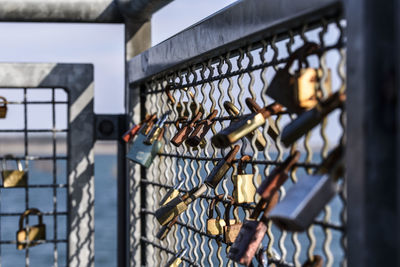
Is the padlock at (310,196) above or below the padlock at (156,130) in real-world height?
below

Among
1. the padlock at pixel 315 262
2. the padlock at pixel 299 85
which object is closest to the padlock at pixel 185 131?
the padlock at pixel 299 85

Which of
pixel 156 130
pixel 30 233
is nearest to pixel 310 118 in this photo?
pixel 156 130

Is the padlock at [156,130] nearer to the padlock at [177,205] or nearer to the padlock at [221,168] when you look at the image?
the padlock at [177,205]

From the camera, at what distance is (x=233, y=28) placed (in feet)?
4.97

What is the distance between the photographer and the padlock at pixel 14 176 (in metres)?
2.97

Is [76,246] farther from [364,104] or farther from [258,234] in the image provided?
[364,104]

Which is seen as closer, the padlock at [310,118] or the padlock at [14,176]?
the padlock at [310,118]

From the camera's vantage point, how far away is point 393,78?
95cm

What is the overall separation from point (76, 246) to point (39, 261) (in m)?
39.8

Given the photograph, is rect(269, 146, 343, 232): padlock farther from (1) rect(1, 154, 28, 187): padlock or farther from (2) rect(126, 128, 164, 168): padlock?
(1) rect(1, 154, 28, 187): padlock

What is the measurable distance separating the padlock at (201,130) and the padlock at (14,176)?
1417 mm

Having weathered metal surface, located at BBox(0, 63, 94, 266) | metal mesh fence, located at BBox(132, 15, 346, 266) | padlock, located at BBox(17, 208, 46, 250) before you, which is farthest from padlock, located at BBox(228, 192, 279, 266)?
padlock, located at BBox(17, 208, 46, 250)

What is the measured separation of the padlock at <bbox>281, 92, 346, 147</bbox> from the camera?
42.8 inches

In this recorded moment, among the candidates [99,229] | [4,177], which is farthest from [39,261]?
[4,177]
